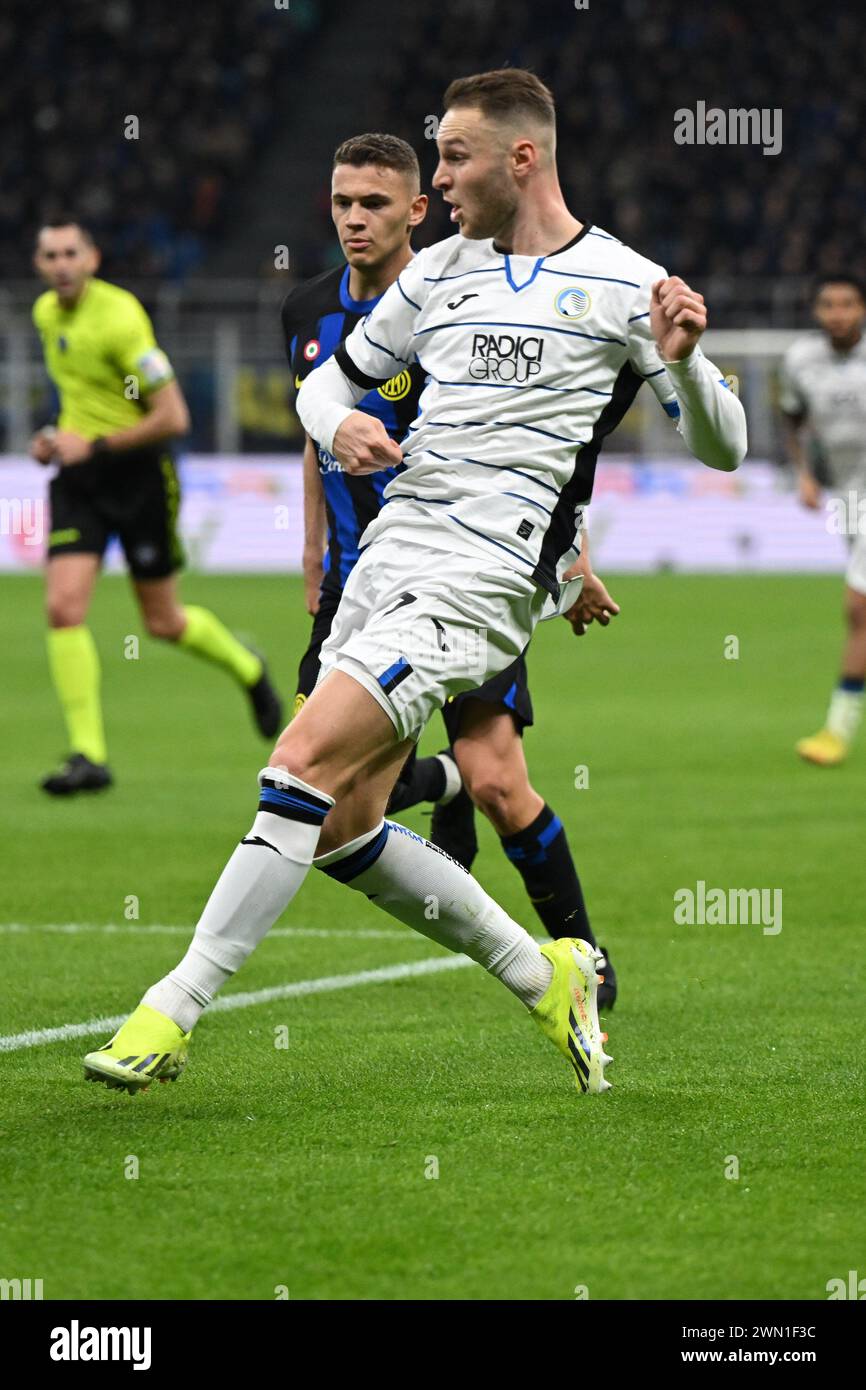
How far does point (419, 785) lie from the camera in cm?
643

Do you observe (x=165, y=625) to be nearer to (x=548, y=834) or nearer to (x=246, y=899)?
(x=548, y=834)

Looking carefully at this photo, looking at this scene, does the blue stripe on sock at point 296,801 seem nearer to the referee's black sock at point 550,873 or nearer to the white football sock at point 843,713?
the referee's black sock at point 550,873

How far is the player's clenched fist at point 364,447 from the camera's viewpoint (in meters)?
4.49

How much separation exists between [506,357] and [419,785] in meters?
1.97

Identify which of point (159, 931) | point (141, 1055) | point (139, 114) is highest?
point (139, 114)

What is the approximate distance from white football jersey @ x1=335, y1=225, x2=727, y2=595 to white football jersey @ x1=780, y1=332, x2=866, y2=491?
7679mm

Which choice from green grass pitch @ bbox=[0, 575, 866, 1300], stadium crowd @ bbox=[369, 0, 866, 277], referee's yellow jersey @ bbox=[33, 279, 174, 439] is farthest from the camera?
stadium crowd @ bbox=[369, 0, 866, 277]

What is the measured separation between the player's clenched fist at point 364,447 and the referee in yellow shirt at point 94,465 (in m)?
5.61

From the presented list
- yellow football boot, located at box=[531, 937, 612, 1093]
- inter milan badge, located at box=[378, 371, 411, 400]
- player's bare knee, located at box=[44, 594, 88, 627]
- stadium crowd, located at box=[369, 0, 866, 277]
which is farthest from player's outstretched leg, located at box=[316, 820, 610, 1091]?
stadium crowd, located at box=[369, 0, 866, 277]

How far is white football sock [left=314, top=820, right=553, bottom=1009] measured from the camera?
4.92 metres

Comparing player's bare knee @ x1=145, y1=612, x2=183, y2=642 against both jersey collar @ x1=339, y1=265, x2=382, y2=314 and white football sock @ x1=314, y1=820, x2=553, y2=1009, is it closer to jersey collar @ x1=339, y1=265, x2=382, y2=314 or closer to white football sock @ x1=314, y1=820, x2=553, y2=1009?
jersey collar @ x1=339, y1=265, x2=382, y2=314

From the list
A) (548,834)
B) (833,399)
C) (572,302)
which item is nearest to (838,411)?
(833,399)

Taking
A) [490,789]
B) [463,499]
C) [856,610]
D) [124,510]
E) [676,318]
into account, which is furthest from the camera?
[856,610]

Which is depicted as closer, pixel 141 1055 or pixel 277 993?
pixel 141 1055
